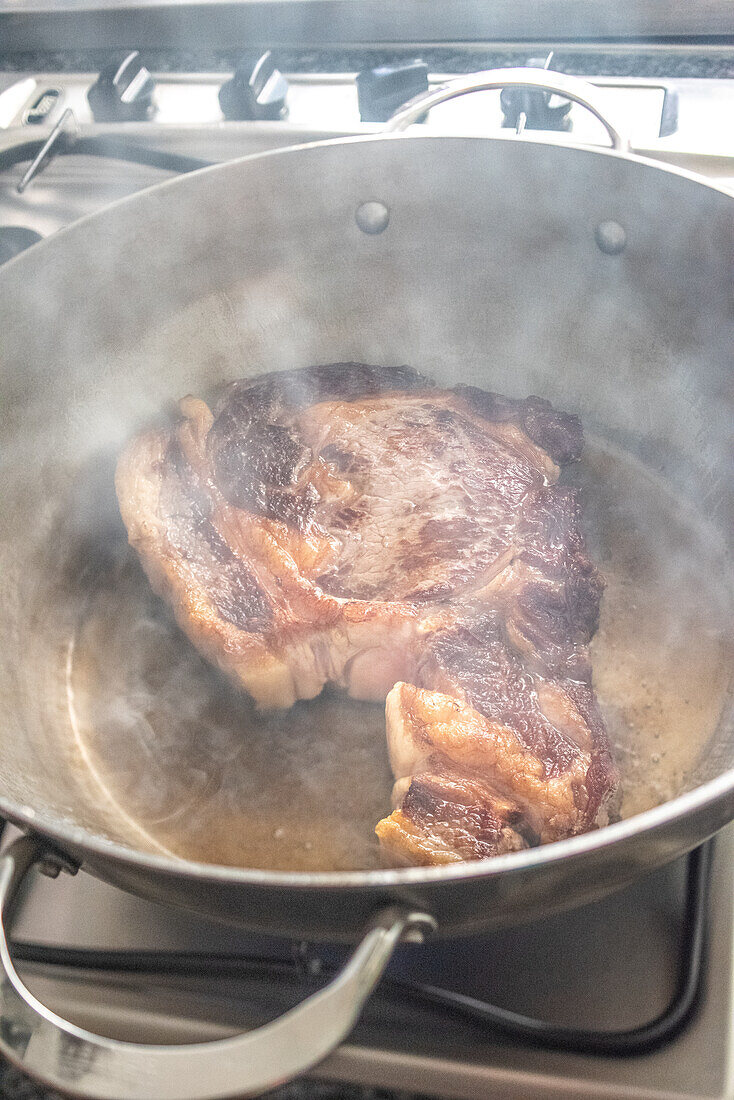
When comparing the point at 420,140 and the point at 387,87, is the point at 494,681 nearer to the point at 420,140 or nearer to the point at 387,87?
the point at 420,140

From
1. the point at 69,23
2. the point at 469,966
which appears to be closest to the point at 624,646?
the point at 469,966

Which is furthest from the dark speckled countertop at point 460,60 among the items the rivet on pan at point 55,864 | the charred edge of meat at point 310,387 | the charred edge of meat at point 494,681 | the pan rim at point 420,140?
the rivet on pan at point 55,864

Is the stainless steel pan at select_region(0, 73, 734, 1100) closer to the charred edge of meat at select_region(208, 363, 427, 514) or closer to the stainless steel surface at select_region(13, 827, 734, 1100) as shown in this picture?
the stainless steel surface at select_region(13, 827, 734, 1100)

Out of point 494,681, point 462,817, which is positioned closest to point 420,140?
point 494,681

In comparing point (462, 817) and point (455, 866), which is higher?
point (455, 866)

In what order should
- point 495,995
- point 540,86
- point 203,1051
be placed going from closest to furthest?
point 203,1051 < point 495,995 < point 540,86

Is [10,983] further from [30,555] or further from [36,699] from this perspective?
[30,555]
